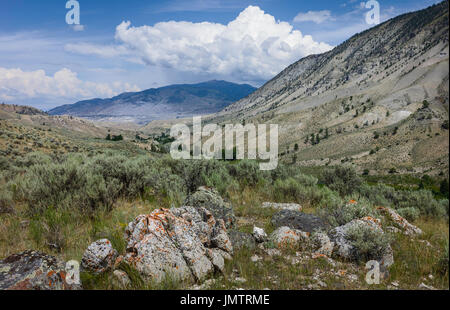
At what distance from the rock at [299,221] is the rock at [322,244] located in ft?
1.91

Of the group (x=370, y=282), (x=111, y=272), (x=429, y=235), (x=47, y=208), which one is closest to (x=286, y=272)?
(x=370, y=282)

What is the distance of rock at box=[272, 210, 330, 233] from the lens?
219 inches

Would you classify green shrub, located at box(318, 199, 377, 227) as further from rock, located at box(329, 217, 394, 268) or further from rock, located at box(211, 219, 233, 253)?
rock, located at box(211, 219, 233, 253)

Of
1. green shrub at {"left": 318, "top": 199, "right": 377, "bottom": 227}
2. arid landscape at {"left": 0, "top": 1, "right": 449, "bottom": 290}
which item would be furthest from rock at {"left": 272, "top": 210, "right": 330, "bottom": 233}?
green shrub at {"left": 318, "top": 199, "right": 377, "bottom": 227}

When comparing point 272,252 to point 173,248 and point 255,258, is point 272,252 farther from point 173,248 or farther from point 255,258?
point 173,248

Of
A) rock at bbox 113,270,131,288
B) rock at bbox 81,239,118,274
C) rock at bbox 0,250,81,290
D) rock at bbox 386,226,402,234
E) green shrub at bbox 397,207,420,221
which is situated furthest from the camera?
green shrub at bbox 397,207,420,221

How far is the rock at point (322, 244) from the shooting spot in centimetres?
443

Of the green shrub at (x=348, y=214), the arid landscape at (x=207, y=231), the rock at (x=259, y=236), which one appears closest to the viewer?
the arid landscape at (x=207, y=231)

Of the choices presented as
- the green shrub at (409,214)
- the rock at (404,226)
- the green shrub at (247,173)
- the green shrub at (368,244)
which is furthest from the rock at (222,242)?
the green shrub at (409,214)

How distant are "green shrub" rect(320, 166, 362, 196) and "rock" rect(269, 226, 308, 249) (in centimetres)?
1003

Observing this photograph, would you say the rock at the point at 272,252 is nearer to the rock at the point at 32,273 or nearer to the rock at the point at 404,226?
the rock at the point at 32,273

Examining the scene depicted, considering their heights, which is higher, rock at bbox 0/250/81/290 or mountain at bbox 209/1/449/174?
mountain at bbox 209/1/449/174
